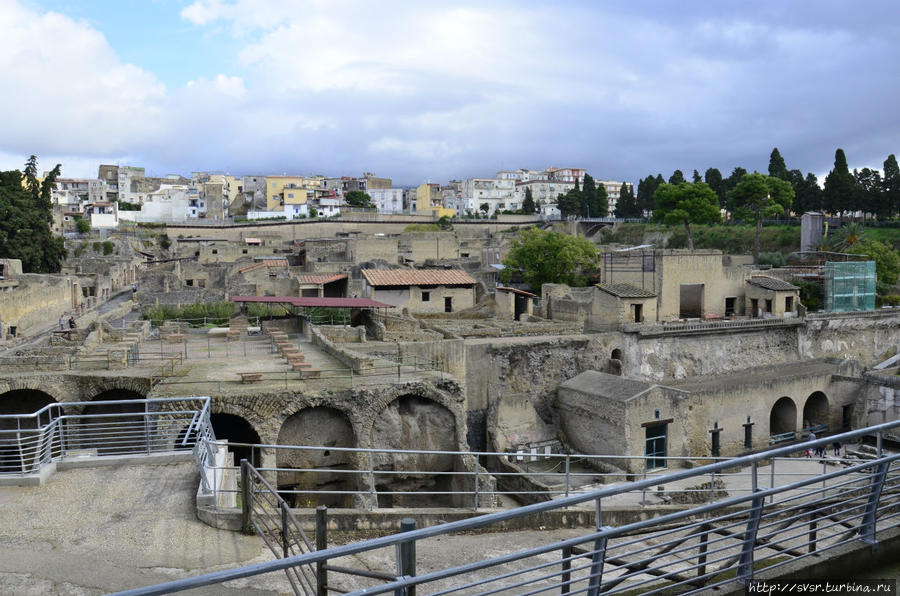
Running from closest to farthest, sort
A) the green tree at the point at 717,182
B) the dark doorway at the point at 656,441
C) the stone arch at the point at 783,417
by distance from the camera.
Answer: the dark doorway at the point at 656,441 → the stone arch at the point at 783,417 → the green tree at the point at 717,182

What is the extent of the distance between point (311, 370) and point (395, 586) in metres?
13.7

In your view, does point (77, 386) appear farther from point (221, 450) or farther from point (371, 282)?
point (371, 282)

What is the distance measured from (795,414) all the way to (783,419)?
519 millimetres

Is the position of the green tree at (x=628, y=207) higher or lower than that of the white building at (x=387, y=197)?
lower

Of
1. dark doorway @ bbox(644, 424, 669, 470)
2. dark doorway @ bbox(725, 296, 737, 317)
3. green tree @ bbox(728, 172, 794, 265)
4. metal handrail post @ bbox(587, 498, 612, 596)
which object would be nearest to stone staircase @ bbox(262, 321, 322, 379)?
dark doorway @ bbox(644, 424, 669, 470)

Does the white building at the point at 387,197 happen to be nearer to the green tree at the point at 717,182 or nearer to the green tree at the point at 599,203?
the green tree at the point at 599,203

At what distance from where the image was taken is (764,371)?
30.7 metres

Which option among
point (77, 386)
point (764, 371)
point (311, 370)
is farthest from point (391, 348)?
point (764, 371)

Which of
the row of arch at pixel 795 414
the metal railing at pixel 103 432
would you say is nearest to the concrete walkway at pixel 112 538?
the metal railing at pixel 103 432

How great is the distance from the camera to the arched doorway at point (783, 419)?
28.5 metres

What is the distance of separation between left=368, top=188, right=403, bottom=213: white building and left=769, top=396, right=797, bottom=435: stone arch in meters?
91.7

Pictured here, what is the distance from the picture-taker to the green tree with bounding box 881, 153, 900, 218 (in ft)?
195

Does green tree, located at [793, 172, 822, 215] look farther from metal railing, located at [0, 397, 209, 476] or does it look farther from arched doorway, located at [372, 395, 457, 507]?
metal railing, located at [0, 397, 209, 476]

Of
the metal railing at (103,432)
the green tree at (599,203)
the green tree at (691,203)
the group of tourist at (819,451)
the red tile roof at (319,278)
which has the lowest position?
the group of tourist at (819,451)
